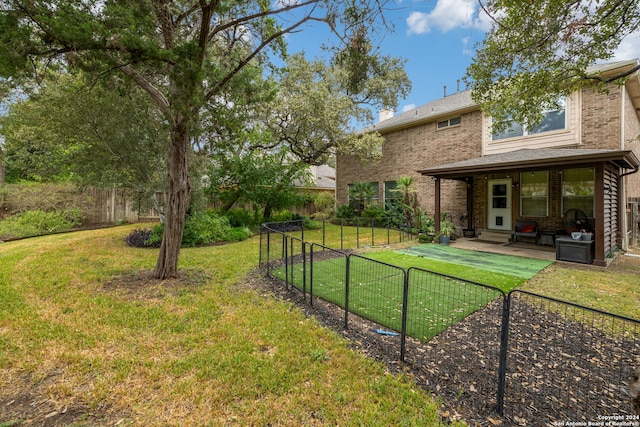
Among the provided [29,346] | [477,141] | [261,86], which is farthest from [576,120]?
[29,346]

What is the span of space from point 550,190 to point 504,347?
10.2 metres

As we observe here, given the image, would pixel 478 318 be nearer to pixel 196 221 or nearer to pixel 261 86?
pixel 261 86

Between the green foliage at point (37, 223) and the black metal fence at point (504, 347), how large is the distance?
1172 centimetres

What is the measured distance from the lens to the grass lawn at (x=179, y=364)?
2205 mm

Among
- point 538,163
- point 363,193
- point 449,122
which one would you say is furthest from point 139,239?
point 449,122

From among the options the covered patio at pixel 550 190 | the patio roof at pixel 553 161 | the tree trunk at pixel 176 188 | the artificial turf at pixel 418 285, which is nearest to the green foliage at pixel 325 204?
the covered patio at pixel 550 190

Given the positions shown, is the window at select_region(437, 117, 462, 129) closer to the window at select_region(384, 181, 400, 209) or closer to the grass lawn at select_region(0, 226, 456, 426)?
the window at select_region(384, 181, 400, 209)

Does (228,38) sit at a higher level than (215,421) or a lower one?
higher

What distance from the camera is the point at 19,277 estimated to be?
5.55m

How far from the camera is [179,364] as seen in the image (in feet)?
9.17

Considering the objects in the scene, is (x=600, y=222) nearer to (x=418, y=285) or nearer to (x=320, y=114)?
(x=418, y=285)

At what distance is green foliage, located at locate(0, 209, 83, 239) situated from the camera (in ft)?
34.0

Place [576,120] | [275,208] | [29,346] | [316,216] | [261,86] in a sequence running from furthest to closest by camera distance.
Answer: [316,216]
[275,208]
[576,120]
[261,86]
[29,346]

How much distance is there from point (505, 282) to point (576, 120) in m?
7.30
